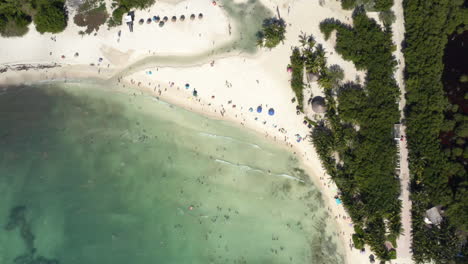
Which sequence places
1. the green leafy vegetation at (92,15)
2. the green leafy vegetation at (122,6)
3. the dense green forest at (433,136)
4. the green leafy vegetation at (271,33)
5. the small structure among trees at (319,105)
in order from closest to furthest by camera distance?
the dense green forest at (433,136), the small structure among trees at (319,105), the green leafy vegetation at (271,33), the green leafy vegetation at (122,6), the green leafy vegetation at (92,15)

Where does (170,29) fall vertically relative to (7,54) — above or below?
above

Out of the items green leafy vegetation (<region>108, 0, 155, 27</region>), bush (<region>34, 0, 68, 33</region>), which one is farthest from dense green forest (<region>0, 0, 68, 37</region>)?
green leafy vegetation (<region>108, 0, 155, 27</region>)

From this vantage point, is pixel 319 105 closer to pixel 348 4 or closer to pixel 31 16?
pixel 348 4

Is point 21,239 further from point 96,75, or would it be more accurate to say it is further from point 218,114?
point 218,114

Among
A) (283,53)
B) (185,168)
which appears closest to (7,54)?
(185,168)

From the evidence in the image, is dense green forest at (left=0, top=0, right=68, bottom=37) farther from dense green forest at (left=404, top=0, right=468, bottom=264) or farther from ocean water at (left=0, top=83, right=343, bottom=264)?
dense green forest at (left=404, top=0, right=468, bottom=264)

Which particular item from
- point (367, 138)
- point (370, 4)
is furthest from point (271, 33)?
point (367, 138)

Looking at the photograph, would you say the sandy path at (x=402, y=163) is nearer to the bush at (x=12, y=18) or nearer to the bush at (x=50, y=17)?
the bush at (x=50, y=17)

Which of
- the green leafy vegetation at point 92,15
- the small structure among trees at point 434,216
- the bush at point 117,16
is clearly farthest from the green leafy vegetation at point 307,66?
the green leafy vegetation at point 92,15
